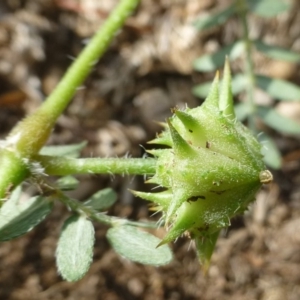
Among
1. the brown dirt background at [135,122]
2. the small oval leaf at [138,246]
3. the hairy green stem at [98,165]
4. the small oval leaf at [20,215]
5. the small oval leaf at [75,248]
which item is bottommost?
the brown dirt background at [135,122]

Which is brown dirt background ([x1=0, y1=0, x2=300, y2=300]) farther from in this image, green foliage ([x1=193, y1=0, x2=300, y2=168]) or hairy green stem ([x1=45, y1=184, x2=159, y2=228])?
hairy green stem ([x1=45, y1=184, x2=159, y2=228])

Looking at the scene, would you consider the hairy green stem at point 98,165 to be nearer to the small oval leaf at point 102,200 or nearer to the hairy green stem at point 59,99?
the hairy green stem at point 59,99

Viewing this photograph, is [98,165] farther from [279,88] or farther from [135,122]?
[135,122]

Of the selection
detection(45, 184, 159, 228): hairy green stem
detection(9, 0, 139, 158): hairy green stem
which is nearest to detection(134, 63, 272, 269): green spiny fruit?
detection(45, 184, 159, 228): hairy green stem

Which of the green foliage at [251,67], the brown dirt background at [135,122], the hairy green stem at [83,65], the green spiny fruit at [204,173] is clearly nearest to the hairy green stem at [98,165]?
the green spiny fruit at [204,173]

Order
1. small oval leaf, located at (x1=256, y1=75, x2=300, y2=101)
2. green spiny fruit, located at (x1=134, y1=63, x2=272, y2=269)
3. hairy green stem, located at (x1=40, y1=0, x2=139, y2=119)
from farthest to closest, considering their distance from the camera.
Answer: small oval leaf, located at (x1=256, y1=75, x2=300, y2=101)
hairy green stem, located at (x1=40, y1=0, x2=139, y2=119)
green spiny fruit, located at (x1=134, y1=63, x2=272, y2=269)

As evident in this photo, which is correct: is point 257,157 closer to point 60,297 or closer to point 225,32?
point 60,297
